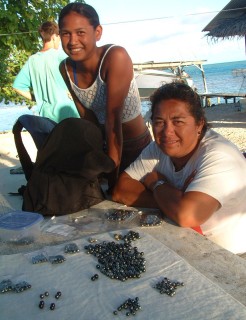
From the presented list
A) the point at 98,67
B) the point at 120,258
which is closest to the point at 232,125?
the point at 98,67

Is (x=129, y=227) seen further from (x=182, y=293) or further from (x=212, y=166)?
(x=182, y=293)

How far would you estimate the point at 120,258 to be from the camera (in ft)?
5.99

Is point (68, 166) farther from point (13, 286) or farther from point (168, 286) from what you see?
point (168, 286)

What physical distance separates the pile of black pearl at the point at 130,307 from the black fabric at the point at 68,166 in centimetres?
119

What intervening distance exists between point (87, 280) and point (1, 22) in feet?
17.9

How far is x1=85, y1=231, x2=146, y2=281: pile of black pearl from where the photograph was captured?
1.69 metres

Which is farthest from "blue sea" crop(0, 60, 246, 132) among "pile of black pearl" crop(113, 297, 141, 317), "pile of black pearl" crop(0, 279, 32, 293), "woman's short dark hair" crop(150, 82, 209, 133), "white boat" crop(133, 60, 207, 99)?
"pile of black pearl" crop(113, 297, 141, 317)

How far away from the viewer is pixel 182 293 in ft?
4.96

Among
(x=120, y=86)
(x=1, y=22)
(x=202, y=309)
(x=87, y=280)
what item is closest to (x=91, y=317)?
(x=87, y=280)

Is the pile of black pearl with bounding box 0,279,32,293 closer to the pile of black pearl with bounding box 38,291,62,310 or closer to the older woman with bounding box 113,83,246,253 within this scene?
the pile of black pearl with bounding box 38,291,62,310

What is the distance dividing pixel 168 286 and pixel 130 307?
191 mm

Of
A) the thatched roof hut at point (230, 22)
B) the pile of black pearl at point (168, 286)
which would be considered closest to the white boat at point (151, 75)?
the thatched roof hut at point (230, 22)

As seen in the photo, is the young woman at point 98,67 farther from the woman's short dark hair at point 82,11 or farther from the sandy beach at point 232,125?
the sandy beach at point 232,125

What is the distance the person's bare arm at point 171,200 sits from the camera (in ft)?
6.82
